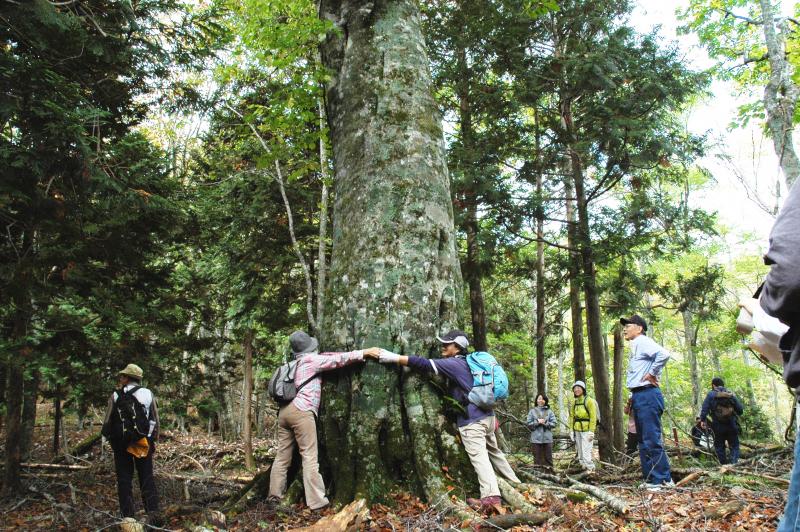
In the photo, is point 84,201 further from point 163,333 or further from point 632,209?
point 632,209

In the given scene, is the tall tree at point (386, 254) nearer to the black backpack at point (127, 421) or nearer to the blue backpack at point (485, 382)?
the blue backpack at point (485, 382)

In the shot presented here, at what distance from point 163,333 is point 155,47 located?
508 cm

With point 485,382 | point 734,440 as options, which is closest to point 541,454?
point 734,440

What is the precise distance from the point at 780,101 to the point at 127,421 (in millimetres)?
12761

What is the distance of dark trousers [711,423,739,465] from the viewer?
30.5 feet

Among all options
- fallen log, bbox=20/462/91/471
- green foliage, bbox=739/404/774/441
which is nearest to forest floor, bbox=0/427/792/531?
fallen log, bbox=20/462/91/471

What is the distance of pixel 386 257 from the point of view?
16.7 ft

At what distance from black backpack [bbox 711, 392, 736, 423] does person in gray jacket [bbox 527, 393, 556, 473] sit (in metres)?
3.13

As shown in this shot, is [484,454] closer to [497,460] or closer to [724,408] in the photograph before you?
[497,460]

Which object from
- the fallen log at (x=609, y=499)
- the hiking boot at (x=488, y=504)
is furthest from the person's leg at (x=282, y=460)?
the fallen log at (x=609, y=499)

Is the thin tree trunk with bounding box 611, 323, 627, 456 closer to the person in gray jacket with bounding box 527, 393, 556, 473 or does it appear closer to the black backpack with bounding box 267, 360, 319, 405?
the person in gray jacket with bounding box 527, 393, 556, 473

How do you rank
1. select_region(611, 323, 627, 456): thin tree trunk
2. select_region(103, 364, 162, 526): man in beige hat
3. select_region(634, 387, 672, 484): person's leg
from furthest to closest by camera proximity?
1. select_region(611, 323, 627, 456): thin tree trunk
2. select_region(103, 364, 162, 526): man in beige hat
3. select_region(634, 387, 672, 484): person's leg

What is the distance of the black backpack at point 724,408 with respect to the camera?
9.34 m

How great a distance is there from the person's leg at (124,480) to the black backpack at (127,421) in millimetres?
172
